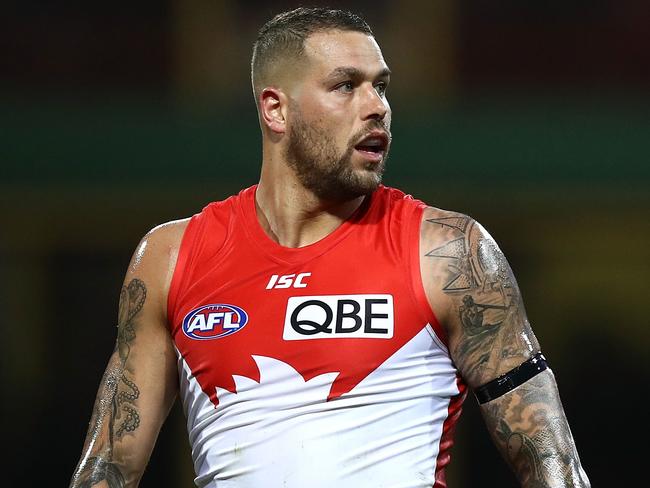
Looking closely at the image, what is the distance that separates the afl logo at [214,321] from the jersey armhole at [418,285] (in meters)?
0.45

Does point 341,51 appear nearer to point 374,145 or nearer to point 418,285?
point 374,145

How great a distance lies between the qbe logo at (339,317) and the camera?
3.10 m

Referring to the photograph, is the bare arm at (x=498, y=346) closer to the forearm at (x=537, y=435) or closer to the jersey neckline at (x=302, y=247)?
the forearm at (x=537, y=435)

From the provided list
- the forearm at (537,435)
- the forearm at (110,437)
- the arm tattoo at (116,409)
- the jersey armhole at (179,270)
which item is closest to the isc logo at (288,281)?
the jersey armhole at (179,270)

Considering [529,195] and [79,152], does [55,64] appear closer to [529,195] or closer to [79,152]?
[79,152]

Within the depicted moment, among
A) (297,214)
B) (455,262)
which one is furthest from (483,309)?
(297,214)

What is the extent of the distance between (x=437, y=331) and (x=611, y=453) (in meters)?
5.28

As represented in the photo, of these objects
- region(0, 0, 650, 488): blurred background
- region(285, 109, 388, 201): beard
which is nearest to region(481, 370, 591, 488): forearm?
region(285, 109, 388, 201): beard

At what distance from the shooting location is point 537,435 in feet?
9.78

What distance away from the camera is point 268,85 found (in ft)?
11.5

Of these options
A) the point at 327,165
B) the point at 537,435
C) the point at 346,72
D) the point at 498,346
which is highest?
the point at 346,72

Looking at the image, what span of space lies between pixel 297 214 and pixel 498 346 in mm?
705

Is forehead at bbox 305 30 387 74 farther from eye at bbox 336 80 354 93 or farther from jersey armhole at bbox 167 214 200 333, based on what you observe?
jersey armhole at bbox 167 214 200 333

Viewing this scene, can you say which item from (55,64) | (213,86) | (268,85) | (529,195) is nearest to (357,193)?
(268,85)
